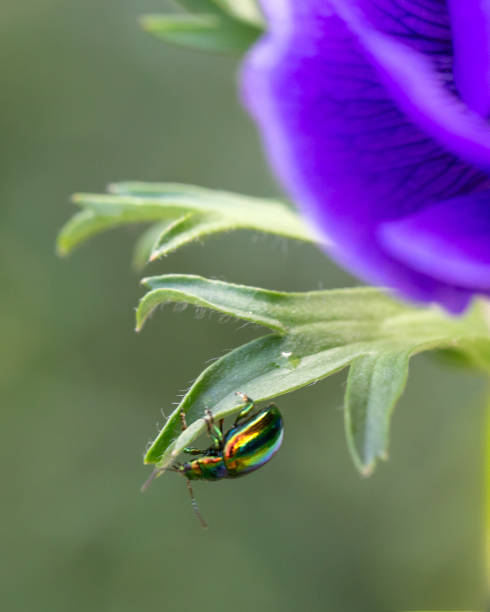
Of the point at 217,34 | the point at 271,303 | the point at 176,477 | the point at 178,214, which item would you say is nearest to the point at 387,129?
the point at 271,303

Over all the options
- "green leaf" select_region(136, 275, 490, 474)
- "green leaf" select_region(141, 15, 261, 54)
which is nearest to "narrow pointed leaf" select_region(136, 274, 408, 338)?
"green leaf" select_region(136, 275, 490, 474)

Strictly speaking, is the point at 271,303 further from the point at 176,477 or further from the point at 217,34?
the point at 176,477

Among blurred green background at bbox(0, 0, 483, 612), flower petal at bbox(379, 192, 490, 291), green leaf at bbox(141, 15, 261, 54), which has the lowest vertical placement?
blurred green background at bbox(0, 0, 483, 612)

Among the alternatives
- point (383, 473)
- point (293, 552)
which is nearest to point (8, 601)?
point (293, 552)

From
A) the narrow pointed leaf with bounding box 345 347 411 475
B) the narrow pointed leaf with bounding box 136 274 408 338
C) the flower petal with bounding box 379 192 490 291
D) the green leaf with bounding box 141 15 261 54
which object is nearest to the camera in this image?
the flower petal with bounding box 379 192 490 291

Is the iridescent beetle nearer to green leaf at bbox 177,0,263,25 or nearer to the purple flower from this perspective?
the purple flower

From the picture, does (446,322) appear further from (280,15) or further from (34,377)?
(34,377)

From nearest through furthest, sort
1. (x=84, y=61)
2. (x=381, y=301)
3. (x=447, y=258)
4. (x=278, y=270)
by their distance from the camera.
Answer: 1. (x=447, y=258)
2. (x=381, y=301)
3. (x=278, y=270)
4. (x=84, y=61)
